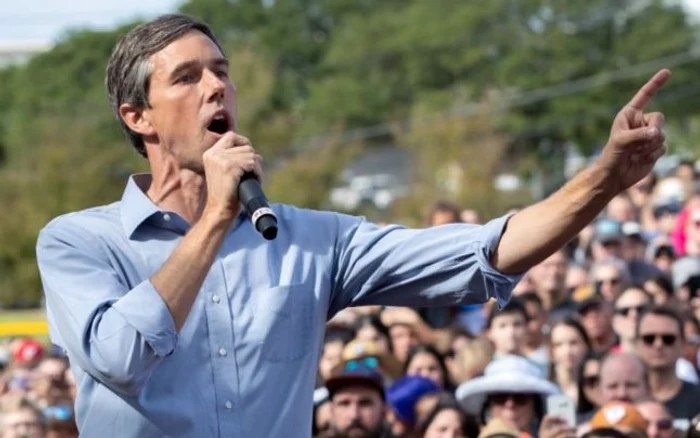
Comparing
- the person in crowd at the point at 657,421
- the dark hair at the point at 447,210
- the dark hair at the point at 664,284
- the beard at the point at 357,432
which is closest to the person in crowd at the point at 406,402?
the beard at the point at 357,432

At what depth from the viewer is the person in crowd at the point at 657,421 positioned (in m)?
8.20

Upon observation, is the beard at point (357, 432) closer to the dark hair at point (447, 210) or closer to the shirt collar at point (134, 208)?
the dark hair at point (447, 210)

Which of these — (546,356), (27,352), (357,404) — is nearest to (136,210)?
(357,404)

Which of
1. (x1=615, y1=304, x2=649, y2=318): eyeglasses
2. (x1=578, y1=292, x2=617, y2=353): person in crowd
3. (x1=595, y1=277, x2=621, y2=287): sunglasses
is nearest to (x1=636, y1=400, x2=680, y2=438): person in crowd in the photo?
(x1=615, y1=304, x2=649, y2=318): eyeglasses

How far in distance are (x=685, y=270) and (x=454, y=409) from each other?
12.4 feet

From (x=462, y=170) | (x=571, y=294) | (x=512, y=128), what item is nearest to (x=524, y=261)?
(x=571, y=294)

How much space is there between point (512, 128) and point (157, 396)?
258ft

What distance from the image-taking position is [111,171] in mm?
59125

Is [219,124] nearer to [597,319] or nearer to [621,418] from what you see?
[621,418]

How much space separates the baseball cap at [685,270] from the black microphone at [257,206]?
323 inches

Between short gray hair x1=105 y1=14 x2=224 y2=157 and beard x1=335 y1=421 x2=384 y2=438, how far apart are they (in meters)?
4.40

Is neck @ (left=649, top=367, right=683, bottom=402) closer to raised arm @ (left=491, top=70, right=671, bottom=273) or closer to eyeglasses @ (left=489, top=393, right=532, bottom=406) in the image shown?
eyeglasses @ (left=489, top=393, right=532, bottom=406)

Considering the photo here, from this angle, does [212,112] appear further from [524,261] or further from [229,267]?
[524,261]

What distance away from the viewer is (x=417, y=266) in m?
4.23
